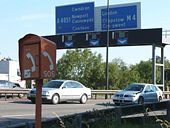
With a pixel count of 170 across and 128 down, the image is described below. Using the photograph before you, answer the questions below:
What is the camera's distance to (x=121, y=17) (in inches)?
1794

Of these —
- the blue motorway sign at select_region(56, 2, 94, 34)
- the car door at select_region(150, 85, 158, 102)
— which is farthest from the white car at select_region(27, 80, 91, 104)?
the blue motorway sign at select_region(56, 2, 94, 34)

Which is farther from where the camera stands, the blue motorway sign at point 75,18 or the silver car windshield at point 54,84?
the blue motorway sign at point 75,18

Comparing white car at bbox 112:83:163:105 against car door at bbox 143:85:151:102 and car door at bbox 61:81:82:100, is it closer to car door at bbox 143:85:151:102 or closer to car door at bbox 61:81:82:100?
car door at bbox 143:85:151:102

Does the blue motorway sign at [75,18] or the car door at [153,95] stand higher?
Result: the blue motorway sign at [75,18]

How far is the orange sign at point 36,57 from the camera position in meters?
5.99

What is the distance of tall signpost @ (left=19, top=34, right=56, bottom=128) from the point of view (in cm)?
599

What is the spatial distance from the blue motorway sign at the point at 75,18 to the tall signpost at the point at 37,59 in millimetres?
41227

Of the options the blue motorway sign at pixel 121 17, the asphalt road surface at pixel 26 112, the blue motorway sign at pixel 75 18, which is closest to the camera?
the asphalt road surface at pixel 26 112

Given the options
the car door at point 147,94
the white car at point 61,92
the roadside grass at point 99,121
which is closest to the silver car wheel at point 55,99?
the white car at point 61,92

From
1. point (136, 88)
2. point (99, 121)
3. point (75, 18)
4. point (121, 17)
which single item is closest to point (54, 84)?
point (136, 88)

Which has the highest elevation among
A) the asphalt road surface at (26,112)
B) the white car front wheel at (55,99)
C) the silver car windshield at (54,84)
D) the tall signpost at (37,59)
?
the tall signpost at (37,59)

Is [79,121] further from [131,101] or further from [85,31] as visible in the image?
[85,31]

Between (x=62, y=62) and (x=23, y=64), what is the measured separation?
71.8 meters

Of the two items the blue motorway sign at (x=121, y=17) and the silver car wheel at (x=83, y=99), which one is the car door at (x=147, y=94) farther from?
the blue motorway sign at (x=121, y=17)
